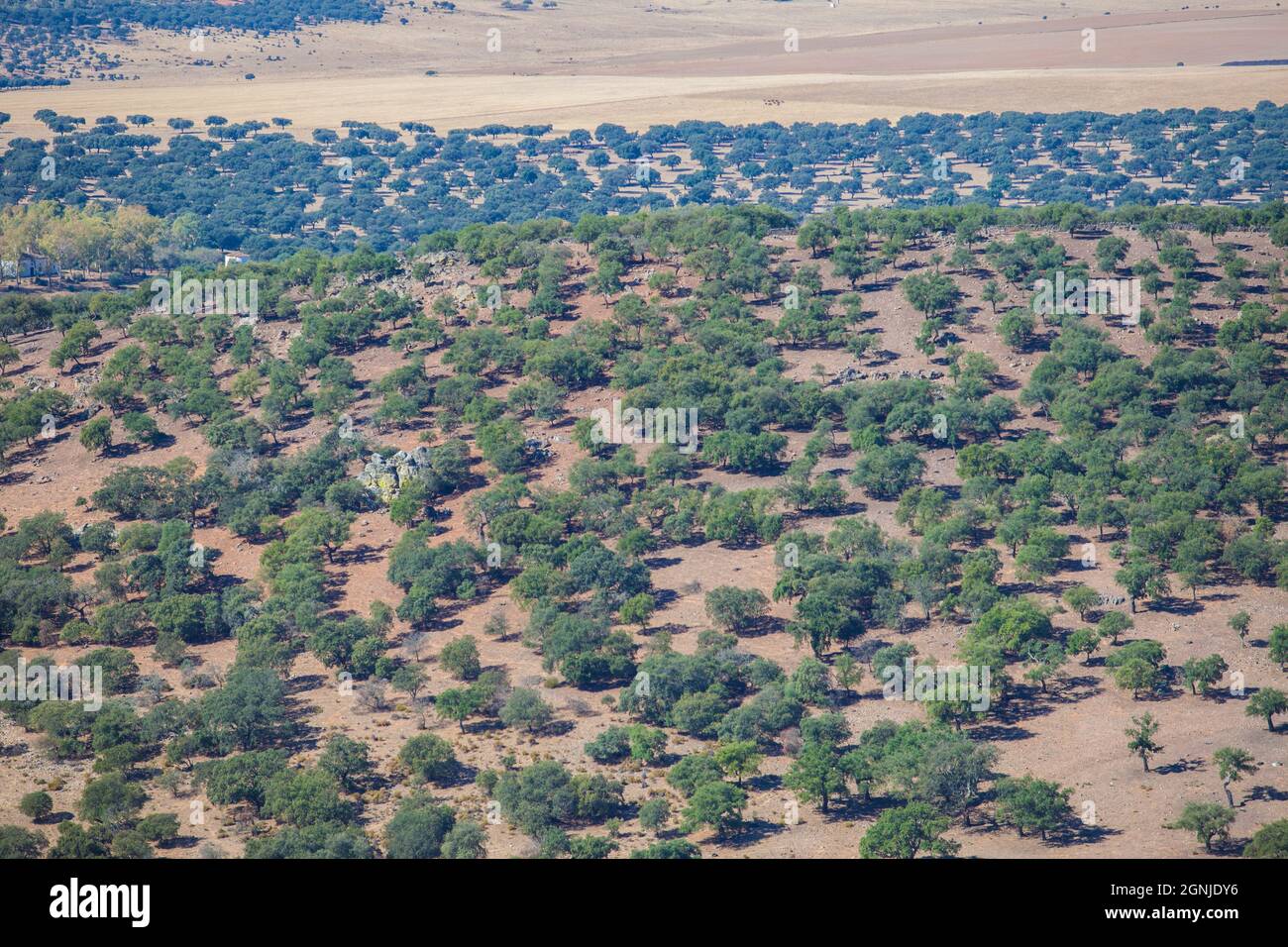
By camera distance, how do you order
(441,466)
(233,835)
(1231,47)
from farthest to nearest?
(1231,47) < (441,466) < (233,835)

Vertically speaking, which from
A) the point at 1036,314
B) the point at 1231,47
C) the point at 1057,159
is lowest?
the point at 1036,314

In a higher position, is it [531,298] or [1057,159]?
[1057,159]

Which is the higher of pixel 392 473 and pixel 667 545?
pixel 392 473

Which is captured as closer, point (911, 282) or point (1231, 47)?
point (911, 282)

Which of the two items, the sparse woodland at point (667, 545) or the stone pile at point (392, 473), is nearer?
the sparse woodland at point (667, 545)

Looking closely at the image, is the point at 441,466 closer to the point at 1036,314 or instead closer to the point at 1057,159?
the point at 1036,314

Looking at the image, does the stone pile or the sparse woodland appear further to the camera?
the stone pile

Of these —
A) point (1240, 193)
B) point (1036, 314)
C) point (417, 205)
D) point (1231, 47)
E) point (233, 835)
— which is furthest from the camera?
point (1231, 47)

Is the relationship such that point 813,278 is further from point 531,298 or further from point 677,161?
point 677,161

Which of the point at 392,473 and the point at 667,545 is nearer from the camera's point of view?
the point at 667,545

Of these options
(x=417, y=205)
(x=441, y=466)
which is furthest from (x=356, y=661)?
(x=417, y=205)
